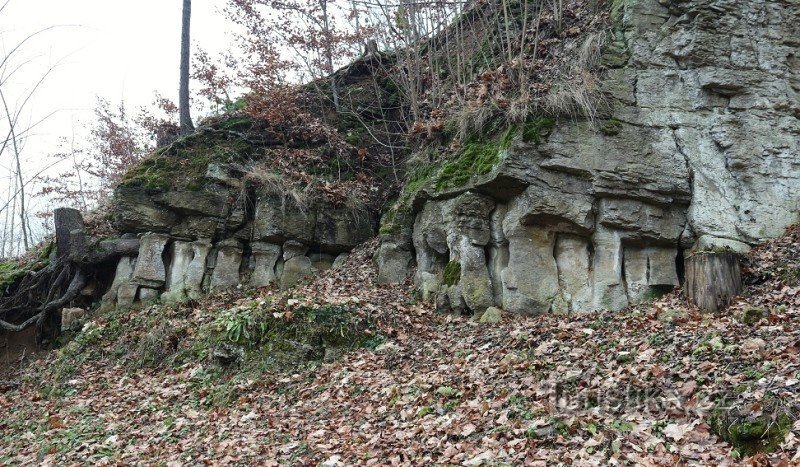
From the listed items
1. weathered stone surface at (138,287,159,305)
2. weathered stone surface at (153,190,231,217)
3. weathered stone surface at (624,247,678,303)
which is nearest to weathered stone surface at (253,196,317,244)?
weathered stone surface at (153,190,231,217)

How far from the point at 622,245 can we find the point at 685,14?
14.0ft

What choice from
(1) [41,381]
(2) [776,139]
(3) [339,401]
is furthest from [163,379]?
(2) [776,139]

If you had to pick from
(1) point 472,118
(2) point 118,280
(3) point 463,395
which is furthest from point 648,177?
(2) point 118,280

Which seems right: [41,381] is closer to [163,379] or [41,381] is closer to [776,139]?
[163,379]

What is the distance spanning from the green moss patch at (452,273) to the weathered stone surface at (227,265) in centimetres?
483

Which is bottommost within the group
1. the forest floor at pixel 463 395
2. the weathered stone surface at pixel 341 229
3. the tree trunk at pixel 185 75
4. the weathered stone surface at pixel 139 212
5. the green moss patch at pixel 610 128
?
the forest floor at pixel 463 395

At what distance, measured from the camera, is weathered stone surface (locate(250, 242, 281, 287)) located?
521 inches

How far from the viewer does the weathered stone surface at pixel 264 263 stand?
13.2 metres

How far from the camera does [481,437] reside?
6.12 m

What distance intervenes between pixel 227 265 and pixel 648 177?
848 centimetres

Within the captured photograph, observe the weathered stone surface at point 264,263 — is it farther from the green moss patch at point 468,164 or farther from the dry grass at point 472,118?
the dry grass at point 472,118

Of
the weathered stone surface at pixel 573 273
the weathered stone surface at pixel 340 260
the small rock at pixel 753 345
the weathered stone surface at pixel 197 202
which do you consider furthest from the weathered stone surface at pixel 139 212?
the small rock at pixel 753 345

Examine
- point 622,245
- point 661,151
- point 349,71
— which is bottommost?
point 622,245

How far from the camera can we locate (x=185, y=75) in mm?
16766
